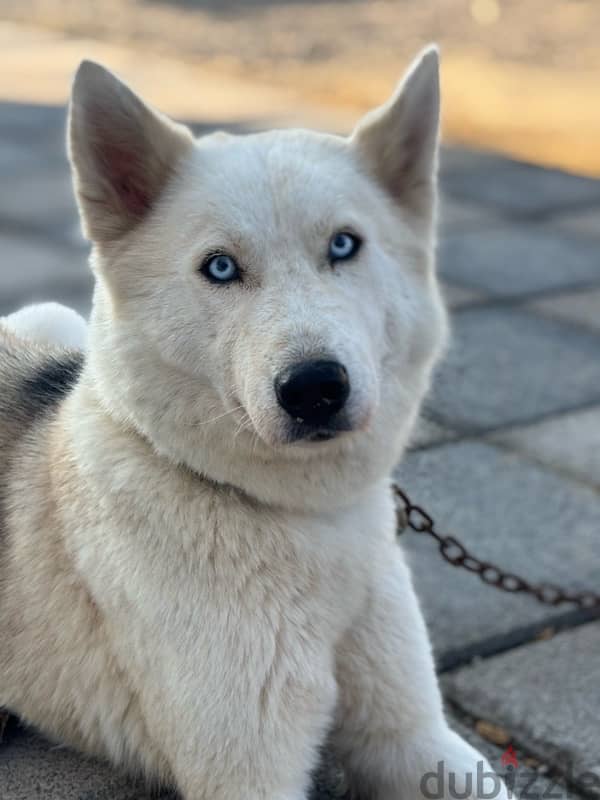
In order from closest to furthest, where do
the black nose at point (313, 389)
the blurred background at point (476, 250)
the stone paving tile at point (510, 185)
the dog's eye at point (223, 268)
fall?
1. the black nose at point (313, 389)
2. the dog's eye at point (223, 268)
3. the blurred background at point (476, 250)
4. the stone paving tile at point (510, 185)

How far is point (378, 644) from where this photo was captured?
3.26 metres

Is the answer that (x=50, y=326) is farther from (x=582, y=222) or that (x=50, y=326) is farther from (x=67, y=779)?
(x=582, y=222)

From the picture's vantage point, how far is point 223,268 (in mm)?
3088

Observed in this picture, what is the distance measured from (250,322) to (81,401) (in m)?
0.64

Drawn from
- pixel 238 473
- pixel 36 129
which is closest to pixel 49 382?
pixel 238 473

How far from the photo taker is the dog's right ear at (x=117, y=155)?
3.14 metres

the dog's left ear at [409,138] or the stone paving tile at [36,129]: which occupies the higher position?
the dog's left ear at [409,138]

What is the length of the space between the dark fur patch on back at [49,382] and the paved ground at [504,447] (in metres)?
0.93

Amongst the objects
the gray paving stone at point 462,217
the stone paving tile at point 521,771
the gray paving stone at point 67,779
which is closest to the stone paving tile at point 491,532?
the stone paving tile at point 521,771

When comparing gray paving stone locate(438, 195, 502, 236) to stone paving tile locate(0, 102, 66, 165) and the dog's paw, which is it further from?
the dog's paw

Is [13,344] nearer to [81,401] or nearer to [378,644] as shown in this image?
[81,401]

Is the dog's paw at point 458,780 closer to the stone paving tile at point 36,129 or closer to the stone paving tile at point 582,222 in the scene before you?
the stone paving tile at point 582,222

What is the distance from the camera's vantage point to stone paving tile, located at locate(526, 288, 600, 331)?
7.40 meters

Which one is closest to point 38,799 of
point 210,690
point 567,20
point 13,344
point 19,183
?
point 210,690
